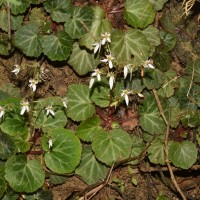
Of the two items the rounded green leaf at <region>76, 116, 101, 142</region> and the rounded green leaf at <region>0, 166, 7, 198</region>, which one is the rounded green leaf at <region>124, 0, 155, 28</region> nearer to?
the rounded green leaf at <region>76, 116, 101, 142</region>

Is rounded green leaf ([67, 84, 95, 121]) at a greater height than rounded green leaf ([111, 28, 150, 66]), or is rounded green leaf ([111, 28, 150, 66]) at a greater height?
rounded green leaf ([111, 28, 150, 66])

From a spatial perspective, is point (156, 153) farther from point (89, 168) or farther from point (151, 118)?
point (89, 168)

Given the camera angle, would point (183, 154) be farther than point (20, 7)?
Yes

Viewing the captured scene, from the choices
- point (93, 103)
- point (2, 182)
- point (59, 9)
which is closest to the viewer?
point (2, 182)

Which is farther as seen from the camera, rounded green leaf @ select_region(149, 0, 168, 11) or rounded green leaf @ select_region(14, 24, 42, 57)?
rounded green leaf @ select_region(149, 0, 168, 11)

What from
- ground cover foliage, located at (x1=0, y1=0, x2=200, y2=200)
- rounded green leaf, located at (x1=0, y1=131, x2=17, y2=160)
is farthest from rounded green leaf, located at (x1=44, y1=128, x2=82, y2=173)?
rounded green leaf, located at (x1=0, y1=131, x2=17, y2=160)

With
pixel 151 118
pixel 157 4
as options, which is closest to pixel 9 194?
pixel 151 118

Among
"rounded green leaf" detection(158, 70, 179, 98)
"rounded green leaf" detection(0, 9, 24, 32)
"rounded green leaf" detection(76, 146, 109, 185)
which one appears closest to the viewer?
"rounded green leaf" detection(0, 9, 24, 32)
